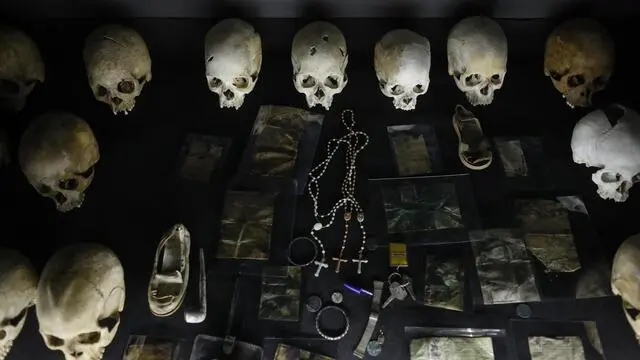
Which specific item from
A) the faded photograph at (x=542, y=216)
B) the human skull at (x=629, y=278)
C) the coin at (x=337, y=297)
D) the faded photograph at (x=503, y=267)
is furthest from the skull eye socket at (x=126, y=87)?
the human skull at (x=629, y=278)

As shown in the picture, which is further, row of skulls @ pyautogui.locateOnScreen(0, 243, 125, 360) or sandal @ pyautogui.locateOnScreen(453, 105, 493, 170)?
sandal @ pyautogui.locateOnScreen(453, 105, 493, 170)

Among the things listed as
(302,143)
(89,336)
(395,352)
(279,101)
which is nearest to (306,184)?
(302,143)

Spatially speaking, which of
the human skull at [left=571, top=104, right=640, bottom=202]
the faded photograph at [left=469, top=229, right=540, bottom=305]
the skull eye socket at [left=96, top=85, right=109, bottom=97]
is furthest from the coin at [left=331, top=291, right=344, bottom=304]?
the skull eye socket at [left=96, top=85, right=109, bottom=97]

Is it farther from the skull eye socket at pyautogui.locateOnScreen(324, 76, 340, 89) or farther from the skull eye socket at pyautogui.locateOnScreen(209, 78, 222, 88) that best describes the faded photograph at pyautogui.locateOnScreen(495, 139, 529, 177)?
the skull eye socket at pyautogui.locateOnScreen(209, 78, 222, 88)

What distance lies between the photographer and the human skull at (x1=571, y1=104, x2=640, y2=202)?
70.6 inches

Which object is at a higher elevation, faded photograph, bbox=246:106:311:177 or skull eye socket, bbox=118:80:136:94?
skull eye socket, bbox=118:80:136:94

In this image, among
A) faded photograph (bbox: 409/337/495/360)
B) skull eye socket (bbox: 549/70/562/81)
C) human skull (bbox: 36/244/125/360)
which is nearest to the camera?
human skull (bbox: 36/244/125/360)

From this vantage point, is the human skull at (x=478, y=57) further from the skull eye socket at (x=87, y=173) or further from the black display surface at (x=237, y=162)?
the skull eye socket at (x=87, y=173)

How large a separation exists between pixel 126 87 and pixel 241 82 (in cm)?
39

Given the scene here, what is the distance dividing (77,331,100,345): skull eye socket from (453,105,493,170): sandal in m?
1.26

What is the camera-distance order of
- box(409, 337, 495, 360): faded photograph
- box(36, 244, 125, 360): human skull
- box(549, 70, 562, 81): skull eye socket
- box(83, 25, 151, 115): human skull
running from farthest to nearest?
box(549, 70, 562, 81): skull eye socket → box(83, 25, 151, 115): human skull → box(409, 337, 495, 360): faded photograph → box(36, 244, 125, 360): human skull

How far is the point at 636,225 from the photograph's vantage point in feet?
6.21

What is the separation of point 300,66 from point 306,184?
0.40 m

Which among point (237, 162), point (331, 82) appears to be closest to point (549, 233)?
point (331, 82)
